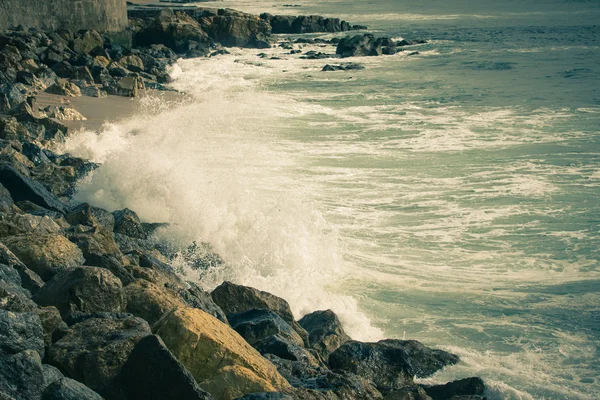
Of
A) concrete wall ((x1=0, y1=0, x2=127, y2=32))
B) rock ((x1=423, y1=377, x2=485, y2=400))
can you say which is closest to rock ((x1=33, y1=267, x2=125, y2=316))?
rock ((x1=423, y1=377, x2=485, y2=400))

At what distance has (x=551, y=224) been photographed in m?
9.66

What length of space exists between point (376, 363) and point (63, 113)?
906 centimetres

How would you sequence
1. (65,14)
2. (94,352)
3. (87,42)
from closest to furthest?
(94,352), (87,42), (65,14)

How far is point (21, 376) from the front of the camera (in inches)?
142

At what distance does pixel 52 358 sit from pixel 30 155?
627 cm

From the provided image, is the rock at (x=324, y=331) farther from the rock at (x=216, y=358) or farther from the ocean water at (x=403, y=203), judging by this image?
the rock at (x=216, y=358)

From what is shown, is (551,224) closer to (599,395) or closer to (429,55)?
(599,395)

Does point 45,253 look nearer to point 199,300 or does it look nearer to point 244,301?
point 199,300

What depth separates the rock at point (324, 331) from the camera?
231 inches

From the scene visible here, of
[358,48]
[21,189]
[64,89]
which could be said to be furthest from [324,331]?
[358,48]

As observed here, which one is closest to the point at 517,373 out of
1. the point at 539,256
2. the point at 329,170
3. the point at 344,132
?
the point at 539,256

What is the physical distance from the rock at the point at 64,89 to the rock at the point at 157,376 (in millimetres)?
12431

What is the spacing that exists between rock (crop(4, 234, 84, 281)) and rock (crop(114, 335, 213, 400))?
Answer: 66.8 inches

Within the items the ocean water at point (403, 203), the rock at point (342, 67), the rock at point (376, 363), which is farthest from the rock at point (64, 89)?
the rock at point (376, 363)
